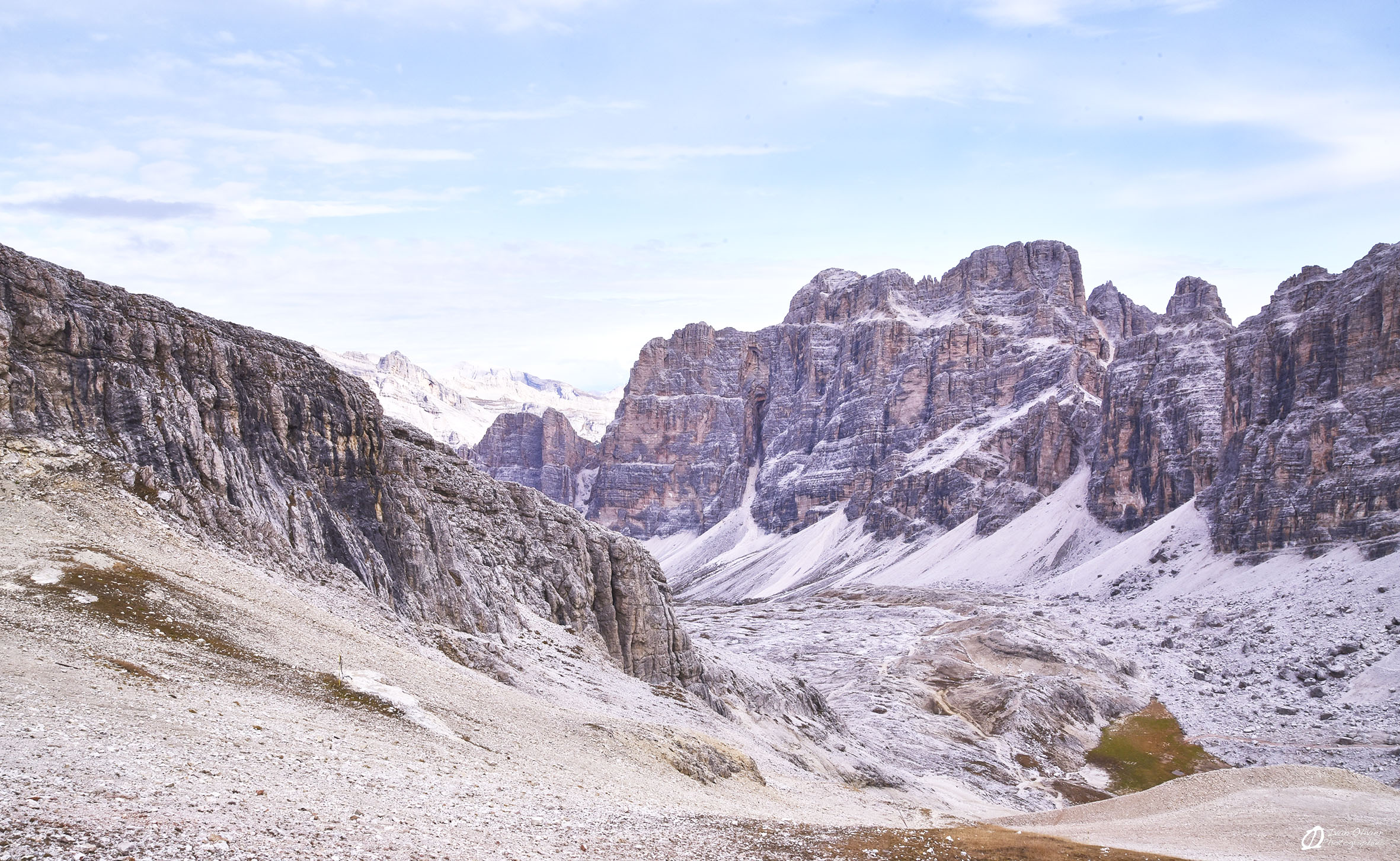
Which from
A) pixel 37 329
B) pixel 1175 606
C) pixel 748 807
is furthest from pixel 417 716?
pixel 1175 606

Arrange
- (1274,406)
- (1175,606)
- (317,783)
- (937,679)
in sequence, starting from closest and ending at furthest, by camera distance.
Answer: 1. (317,783)
2. (937,679)
3. (1175,606)
4. (1274,406)

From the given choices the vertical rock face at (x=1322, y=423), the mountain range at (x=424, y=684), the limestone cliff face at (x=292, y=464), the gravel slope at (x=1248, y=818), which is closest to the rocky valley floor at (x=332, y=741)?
the mountain range at (x=424, y=684)

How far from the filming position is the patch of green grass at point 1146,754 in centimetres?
7675

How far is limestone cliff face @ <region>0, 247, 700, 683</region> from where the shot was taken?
131 feet

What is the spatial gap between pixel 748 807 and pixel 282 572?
19862 mm

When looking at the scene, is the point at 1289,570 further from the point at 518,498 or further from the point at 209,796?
the point at 209,796

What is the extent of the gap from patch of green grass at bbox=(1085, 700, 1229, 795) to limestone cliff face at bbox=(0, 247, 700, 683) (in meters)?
34.6

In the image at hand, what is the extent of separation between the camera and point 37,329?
39.8 meters

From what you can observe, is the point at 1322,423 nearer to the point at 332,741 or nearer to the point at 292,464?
the point at 292,464

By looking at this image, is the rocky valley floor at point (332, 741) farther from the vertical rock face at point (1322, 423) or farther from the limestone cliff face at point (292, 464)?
the vertical rock face at point (1322, 423)
